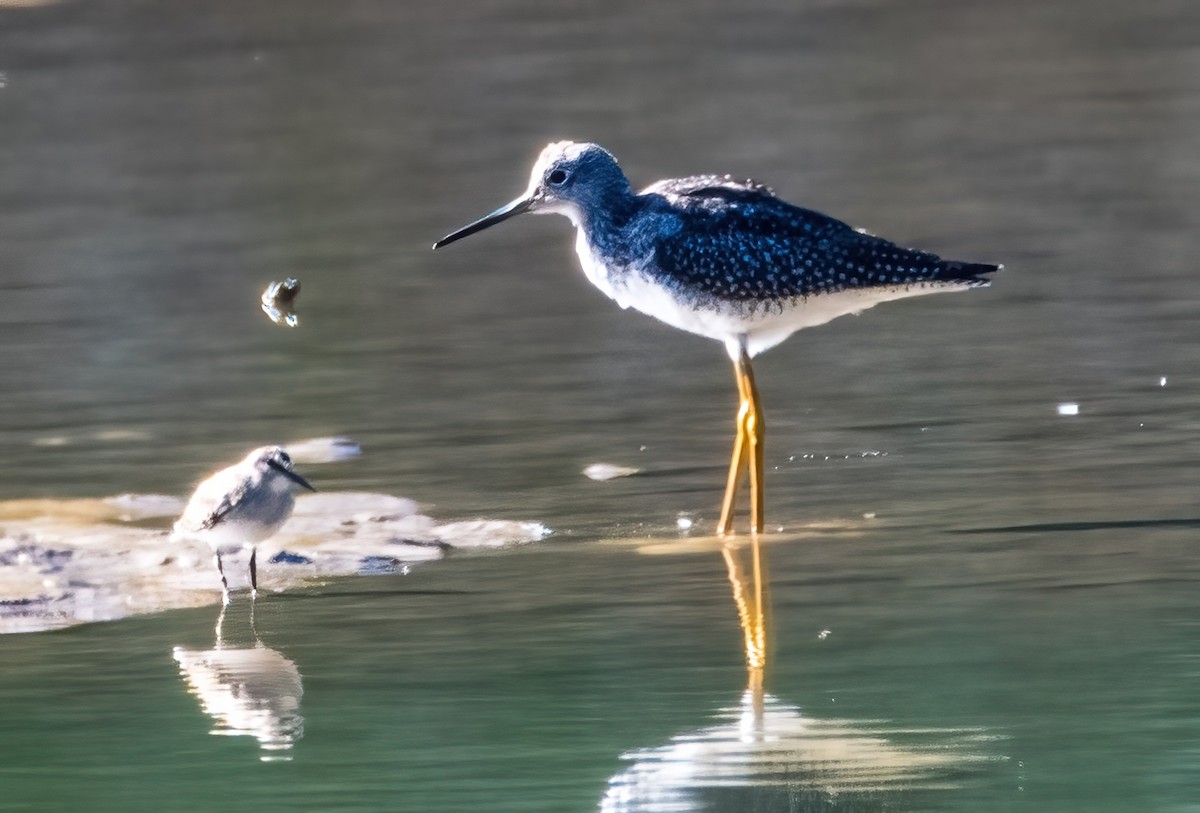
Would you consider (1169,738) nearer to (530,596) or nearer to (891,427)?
(530,596)

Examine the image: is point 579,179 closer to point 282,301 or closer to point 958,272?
point 958,272

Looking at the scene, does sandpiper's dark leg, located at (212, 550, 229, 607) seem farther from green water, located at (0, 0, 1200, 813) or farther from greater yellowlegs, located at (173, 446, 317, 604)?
green water, located at (0, 0, 1200, 813)

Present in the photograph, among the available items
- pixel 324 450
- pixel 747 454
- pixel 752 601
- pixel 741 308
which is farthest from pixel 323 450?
pixel 752 601

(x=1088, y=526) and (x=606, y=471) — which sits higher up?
(x=606, y=471)

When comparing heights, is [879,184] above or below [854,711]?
above

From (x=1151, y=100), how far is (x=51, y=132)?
8022 mm

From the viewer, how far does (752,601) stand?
7.74m

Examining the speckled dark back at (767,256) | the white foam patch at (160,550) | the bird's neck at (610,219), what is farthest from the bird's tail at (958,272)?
the white foam patch at (160,550)

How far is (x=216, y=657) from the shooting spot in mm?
7234

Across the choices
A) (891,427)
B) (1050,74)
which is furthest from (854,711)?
(1050,74)

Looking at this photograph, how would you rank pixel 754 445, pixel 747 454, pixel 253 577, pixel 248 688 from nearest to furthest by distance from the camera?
pixel 248 688 → pixel 253 577 → pixel 754 445 → pixel 747 454

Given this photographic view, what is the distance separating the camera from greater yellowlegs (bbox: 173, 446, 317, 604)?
789 centimetres

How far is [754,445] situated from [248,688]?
2817 mm

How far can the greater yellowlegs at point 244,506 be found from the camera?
7.89 m
